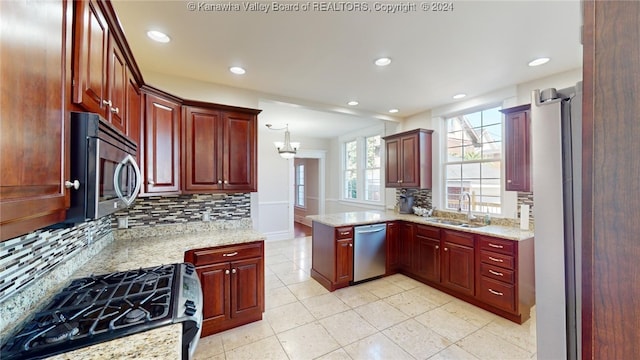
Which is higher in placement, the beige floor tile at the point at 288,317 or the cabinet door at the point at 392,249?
the cabinet door at the point at 392,249

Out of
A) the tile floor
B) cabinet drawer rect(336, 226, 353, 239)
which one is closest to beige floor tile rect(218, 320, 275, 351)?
the tile floor

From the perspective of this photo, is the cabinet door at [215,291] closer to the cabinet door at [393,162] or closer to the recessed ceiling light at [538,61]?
the cabinet door at [393,162]

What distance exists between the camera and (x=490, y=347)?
2.20m

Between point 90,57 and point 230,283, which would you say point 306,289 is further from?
point 90,57

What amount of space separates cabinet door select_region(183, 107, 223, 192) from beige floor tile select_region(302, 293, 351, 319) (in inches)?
67.7

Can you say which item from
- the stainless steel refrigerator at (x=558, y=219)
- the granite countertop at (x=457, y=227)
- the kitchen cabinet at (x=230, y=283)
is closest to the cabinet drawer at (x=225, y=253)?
the kitchen cabinet at (x=230, y=283)

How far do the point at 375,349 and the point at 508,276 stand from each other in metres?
1.64

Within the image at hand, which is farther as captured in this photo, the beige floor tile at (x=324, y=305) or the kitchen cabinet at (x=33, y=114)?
the beige floor tile at (x=324, y=305)

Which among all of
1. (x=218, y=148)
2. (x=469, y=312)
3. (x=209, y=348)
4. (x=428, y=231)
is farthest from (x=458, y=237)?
(x=218, y=148)

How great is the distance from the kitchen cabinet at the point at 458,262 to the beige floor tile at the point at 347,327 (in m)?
1.34

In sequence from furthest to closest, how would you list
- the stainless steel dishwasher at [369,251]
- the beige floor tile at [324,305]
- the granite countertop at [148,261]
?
1. the stainless steel dishwasher at [369,251]
2. the beige floor tile at [324,305]
3. the granite countertop at [148,261]

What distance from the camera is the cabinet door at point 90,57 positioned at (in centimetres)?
97

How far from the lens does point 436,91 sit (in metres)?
3.38

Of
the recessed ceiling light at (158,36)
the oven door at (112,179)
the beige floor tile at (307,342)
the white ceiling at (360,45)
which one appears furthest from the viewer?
the beige floor tile at (307,342)
